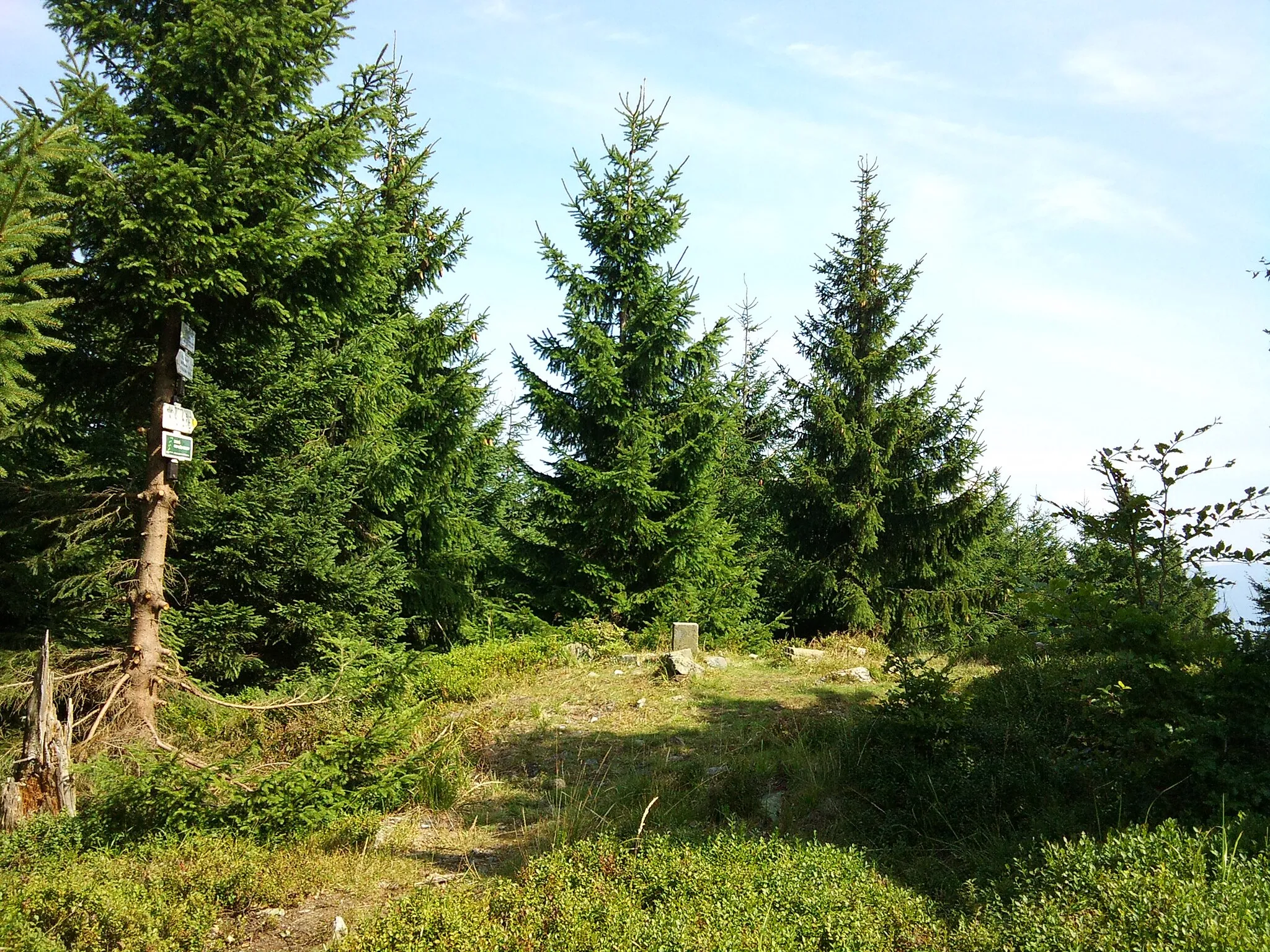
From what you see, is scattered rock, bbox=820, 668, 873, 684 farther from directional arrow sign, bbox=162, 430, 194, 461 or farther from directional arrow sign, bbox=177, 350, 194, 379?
directional arrow sign, bbox=177, 350, 194, 379

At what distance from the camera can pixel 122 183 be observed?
22.1ft

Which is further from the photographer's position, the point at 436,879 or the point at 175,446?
the point at 175,446

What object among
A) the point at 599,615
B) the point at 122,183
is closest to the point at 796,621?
the point at 599,615

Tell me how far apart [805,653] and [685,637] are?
1695mm

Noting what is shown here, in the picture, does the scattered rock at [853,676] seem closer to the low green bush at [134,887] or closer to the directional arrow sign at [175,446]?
the low green bush at [134,887]

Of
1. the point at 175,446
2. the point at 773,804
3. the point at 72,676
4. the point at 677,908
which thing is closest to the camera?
the point at 677,908

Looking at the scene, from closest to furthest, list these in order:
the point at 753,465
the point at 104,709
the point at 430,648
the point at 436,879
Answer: the point at 436,879 < the point at 104,709 < the point at 430,648 < the point at 753,465

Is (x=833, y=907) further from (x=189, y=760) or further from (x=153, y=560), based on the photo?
(x=153, y=560)

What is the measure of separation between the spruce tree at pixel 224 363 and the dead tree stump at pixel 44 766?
33.7 inches

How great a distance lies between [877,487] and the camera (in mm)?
15789

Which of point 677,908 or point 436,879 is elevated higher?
point 677,908

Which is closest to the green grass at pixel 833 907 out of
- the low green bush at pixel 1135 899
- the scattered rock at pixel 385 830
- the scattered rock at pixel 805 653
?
the low green bush at pixel 1135 899

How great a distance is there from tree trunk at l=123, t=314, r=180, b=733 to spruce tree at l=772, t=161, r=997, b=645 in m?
11.1

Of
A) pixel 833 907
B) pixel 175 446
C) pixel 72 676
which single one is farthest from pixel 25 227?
pixel 833 907
